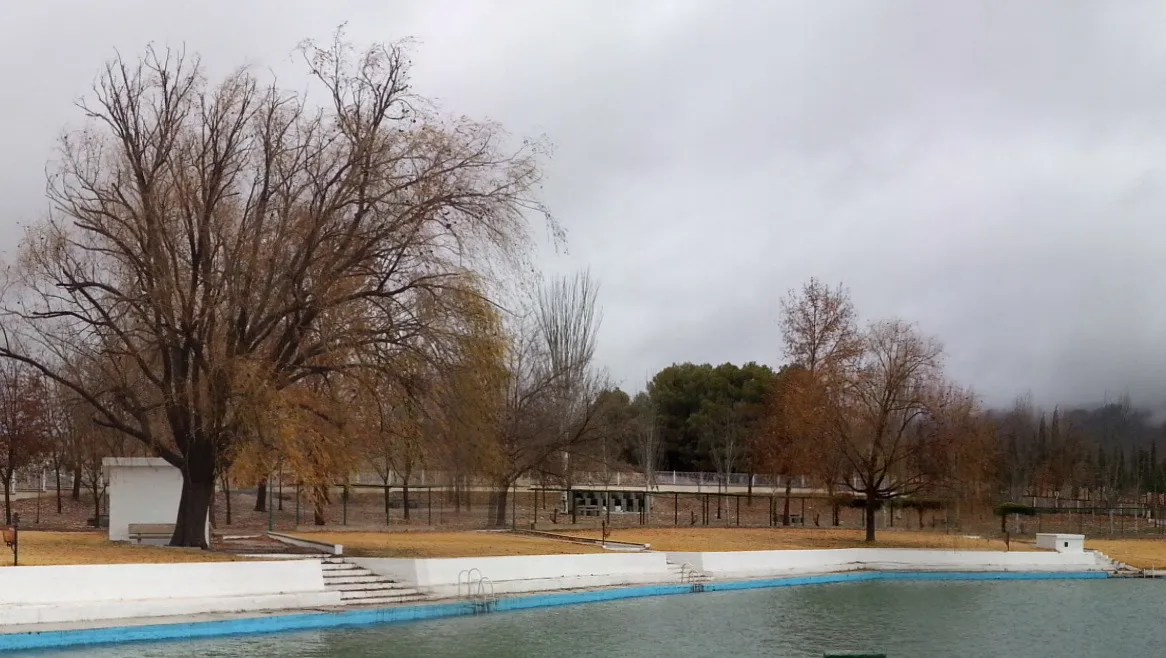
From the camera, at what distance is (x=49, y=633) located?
19438mm

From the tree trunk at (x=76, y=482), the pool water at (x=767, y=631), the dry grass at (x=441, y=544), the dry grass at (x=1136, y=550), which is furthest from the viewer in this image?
the tree trunk at (x=76, y=482)

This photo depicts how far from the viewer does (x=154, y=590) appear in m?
22.1

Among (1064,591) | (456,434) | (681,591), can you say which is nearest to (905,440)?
(1064,591)

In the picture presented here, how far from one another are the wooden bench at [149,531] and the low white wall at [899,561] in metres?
17.6

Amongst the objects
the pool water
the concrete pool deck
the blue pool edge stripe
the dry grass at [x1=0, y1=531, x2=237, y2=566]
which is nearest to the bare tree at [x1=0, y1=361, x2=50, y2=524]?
the dry grass at [x1=0, y1=531, x2=237, y2=566]

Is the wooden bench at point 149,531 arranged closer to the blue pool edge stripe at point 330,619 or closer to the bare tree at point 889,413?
the blue pool edge stripe at point 330,619

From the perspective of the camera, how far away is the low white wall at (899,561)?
37.7m

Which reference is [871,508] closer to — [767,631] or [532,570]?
[532,570]

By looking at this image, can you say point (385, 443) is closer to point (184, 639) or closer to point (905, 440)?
point (184, 639)

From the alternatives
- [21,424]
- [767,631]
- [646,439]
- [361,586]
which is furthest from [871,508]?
[21,424]

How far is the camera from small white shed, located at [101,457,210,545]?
29828mm

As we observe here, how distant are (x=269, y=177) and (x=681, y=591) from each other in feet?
55.5

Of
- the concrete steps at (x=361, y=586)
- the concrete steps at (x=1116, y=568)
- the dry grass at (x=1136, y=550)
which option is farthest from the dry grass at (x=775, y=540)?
the concrete steps at (x=361, y=586)

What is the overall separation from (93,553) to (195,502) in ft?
11.0
